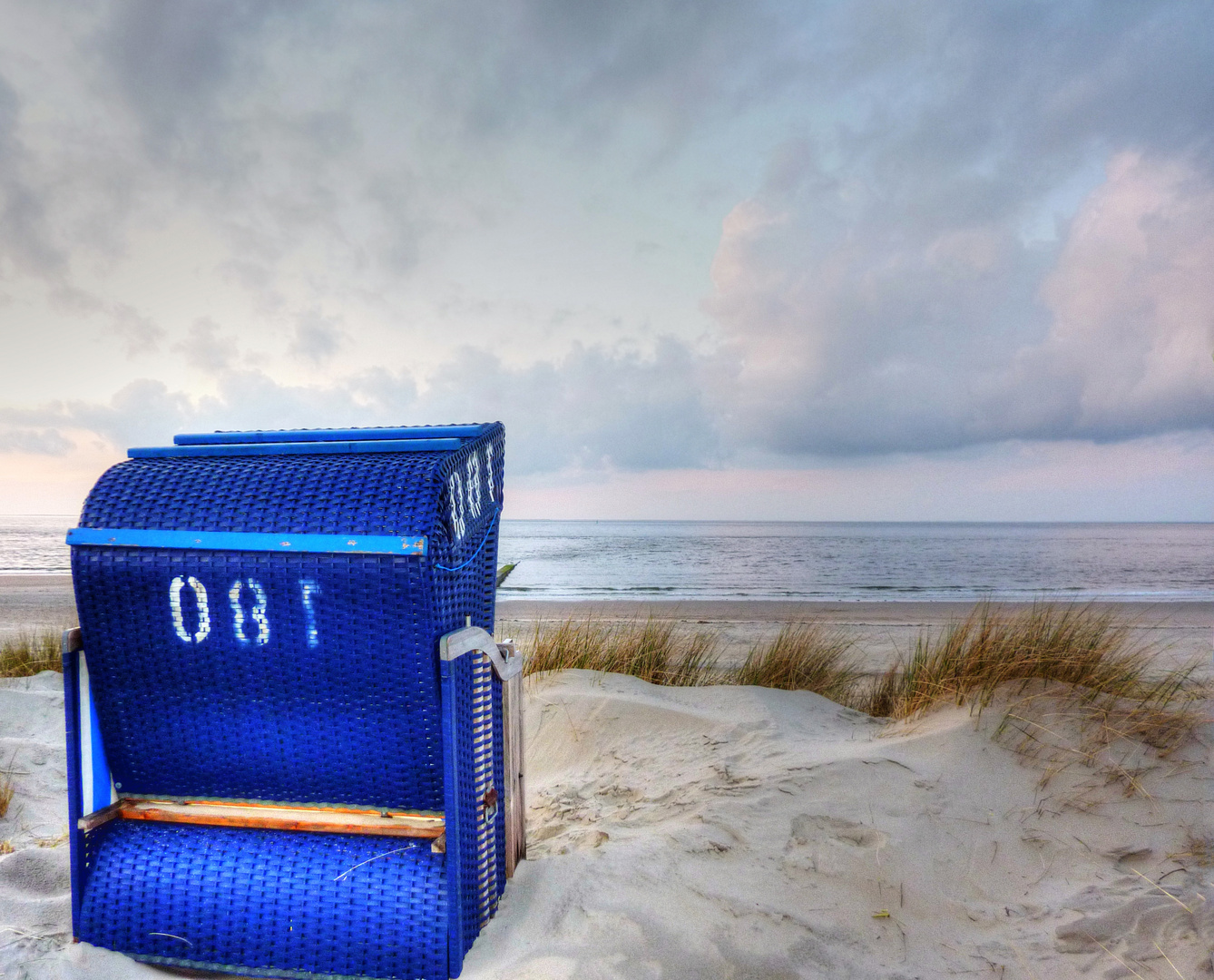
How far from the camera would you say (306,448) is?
2418 millimetres

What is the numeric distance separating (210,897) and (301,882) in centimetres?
31

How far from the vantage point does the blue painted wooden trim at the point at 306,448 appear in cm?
233

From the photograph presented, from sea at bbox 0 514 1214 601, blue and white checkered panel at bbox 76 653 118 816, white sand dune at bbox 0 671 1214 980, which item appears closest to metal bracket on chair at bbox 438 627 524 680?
white sand dune at bbox 0 671 1214 980

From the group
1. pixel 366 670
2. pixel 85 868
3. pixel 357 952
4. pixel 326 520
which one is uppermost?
pixel 326 520

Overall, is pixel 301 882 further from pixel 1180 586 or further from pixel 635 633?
pixel 1180 586

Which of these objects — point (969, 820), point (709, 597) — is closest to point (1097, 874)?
point (969, 820)

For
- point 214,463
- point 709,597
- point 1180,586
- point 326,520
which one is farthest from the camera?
point 1180,586

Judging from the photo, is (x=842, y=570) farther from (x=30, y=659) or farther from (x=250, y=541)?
(x=250, y=541)

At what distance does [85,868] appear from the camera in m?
2.32

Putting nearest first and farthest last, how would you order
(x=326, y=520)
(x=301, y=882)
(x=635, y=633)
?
(x=326, y=520), (x=301, y=882), (x=635, y=633)

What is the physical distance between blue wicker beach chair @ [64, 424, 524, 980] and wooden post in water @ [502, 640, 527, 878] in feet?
0.97

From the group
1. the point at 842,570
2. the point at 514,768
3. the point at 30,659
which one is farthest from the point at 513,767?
the point at 842,570

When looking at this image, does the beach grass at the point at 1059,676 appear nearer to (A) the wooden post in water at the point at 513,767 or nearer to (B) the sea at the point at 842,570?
(A) the wooden post in water at the point at 513,767

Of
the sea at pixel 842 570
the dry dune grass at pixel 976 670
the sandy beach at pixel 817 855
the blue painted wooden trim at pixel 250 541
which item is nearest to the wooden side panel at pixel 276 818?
the sandy beach at pixel 817 855
